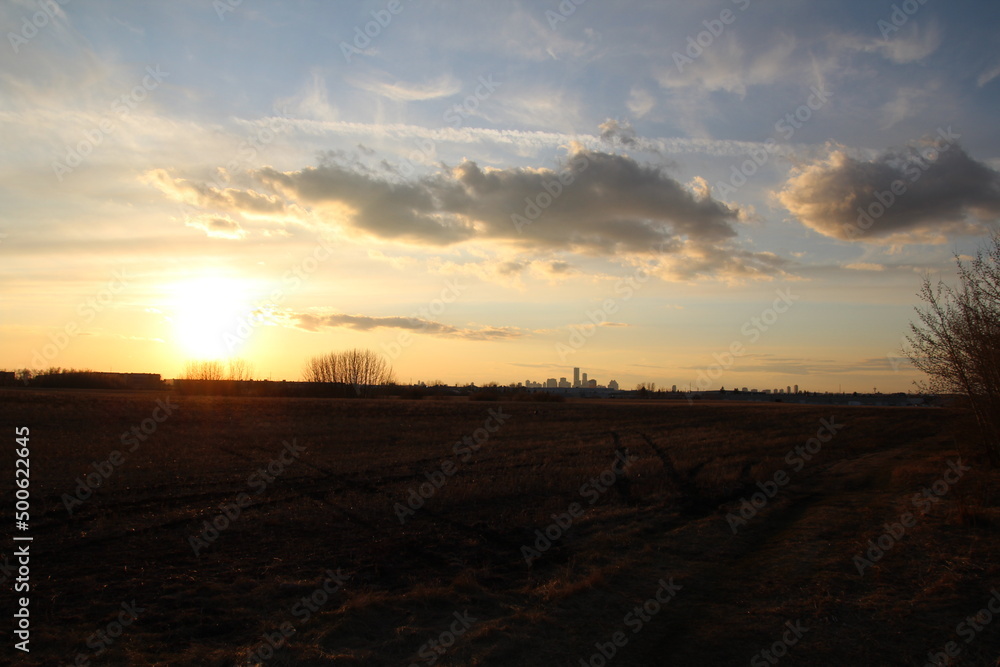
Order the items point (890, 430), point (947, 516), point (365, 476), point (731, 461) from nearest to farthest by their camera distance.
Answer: point (947, 516)
point (365, 476)
point (731, 461)
point (890, 430)

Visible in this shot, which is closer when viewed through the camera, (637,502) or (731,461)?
A: (637,502)

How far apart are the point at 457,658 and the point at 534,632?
115 centimetres

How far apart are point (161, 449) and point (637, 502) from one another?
19.3 m

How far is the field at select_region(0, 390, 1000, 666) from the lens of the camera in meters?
7.07

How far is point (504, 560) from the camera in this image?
10484mm

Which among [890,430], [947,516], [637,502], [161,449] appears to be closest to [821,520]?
[947,516]

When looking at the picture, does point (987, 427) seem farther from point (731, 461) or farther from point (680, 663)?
point (680, 663)

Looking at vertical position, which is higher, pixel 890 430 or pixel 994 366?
pixel 994 366

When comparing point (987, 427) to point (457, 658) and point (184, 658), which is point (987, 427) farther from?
point (184, 658)

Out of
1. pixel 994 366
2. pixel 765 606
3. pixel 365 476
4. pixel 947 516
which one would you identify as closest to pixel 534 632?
pixel 765 606

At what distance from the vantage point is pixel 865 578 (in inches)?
369

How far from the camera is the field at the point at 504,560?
7.07 metres

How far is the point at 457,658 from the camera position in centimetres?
666

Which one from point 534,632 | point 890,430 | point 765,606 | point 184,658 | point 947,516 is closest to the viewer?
point 184,658
